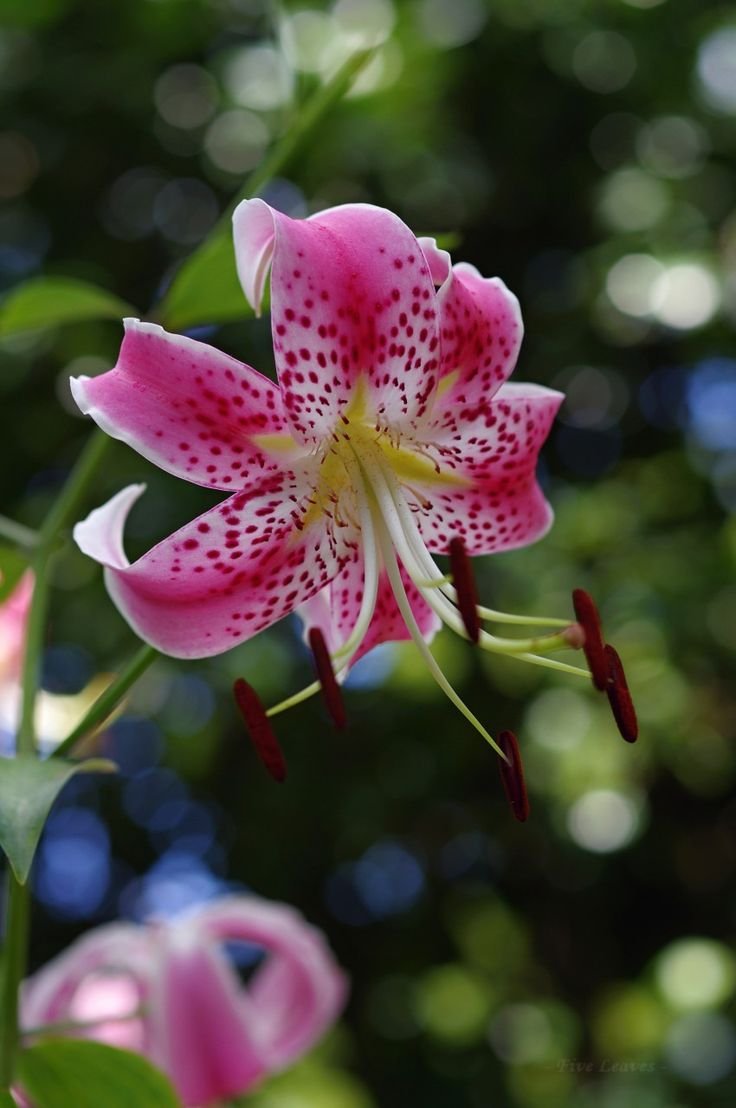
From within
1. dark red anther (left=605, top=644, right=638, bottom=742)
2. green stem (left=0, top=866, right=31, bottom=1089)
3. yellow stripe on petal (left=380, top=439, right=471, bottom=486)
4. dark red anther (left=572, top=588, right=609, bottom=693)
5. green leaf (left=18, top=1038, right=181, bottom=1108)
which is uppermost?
yellow stripe on petal (left=380, top=439, right=471, bottom=486)

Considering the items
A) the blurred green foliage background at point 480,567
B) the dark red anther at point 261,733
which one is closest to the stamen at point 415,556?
the dark red anther at point 261,733

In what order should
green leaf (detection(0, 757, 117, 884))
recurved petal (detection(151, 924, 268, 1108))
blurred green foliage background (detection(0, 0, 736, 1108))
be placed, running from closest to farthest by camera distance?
green leaf (detection(0, 757, 117, 884))
recurved petal (detection(151, 924, 268, 1108))
blurred green foliage background (detection(0, 0, 736, 1108))

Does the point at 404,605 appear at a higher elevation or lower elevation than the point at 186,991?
higher

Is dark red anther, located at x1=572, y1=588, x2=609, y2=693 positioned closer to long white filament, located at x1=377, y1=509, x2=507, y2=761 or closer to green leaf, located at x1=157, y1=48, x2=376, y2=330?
long white filament, located at x1=377, y1=509, x2=507, y2=761

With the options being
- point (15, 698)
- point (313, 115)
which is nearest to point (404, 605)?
point (313, 115)

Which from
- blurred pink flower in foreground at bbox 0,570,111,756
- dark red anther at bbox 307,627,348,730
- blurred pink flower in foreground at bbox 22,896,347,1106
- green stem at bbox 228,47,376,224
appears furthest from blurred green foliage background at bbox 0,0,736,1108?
dark red anther at bbox 307,627,348,730

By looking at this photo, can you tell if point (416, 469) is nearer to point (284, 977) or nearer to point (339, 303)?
point (339, 303)
